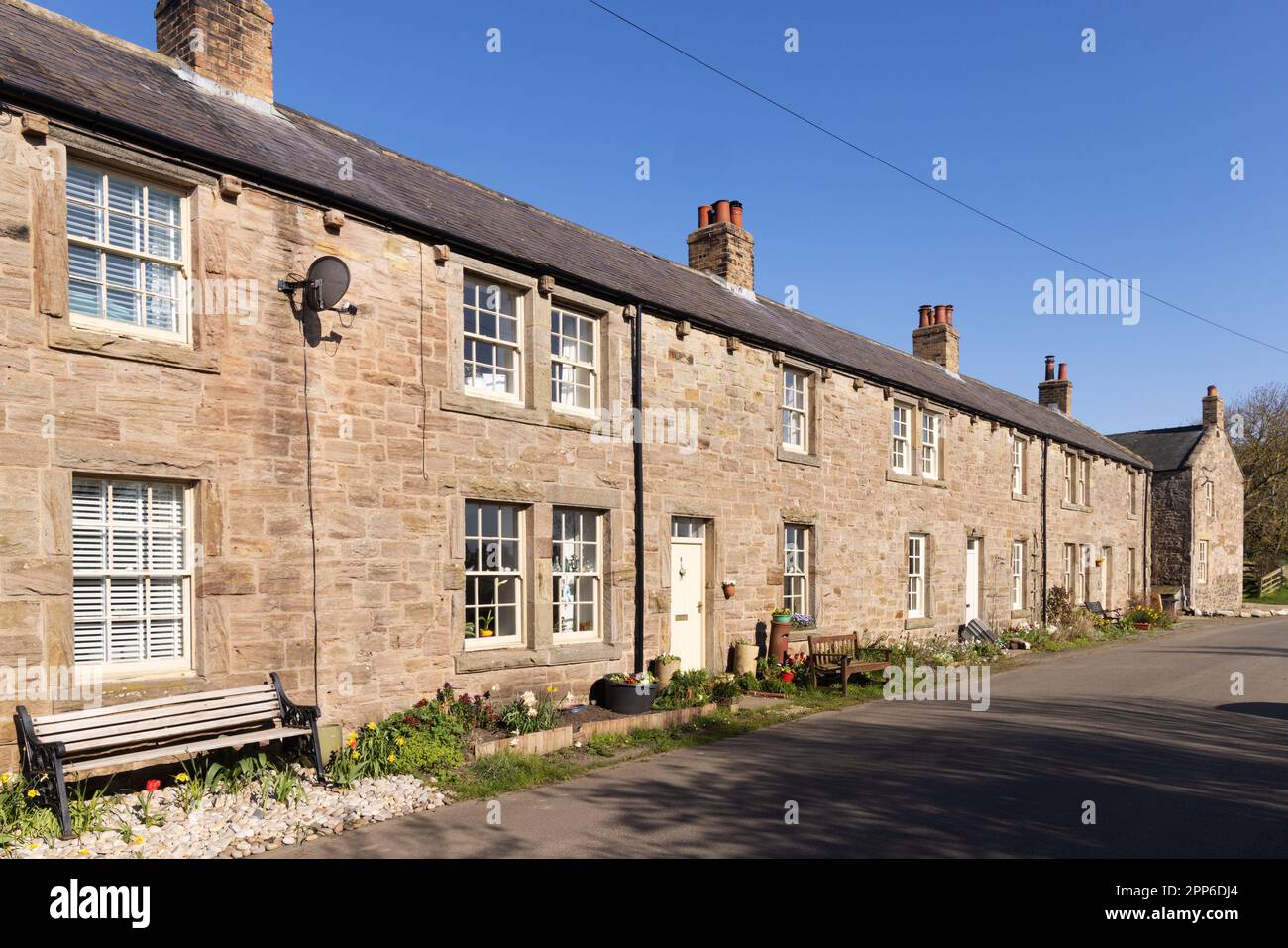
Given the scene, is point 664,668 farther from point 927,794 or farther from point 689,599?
point 927,794

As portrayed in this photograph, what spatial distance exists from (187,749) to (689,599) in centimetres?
746

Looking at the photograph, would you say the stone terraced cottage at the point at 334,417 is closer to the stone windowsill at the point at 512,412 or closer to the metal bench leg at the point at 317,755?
the stone windowsill at the point at 512,412

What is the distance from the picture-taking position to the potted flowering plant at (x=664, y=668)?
12188 mm

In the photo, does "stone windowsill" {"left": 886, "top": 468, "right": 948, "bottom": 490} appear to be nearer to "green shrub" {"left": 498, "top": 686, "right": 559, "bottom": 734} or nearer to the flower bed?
"green shrub" {"left": 498, "top": 686, "right": 559, "bottom": 734}

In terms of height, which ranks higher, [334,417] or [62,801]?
[334,417]

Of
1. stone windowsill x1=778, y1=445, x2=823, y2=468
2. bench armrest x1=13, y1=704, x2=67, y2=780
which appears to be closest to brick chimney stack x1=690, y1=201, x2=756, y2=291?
stone windowsill x1=778, y1=445, x2=823, y2=468

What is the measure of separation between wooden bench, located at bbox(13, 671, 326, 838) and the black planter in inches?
156

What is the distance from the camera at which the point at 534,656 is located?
34.7 ft

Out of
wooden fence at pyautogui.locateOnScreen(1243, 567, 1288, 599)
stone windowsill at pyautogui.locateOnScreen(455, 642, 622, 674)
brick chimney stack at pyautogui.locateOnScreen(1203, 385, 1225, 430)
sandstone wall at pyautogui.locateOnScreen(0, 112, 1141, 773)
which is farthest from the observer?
wooden fence at pyautogui.locateOnScreen(1243, 567, 1288, 599)

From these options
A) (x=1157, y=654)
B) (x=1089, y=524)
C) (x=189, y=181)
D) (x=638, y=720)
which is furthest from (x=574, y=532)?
(x=1089, y=524)

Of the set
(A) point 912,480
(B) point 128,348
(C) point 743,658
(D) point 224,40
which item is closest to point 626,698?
(C) point 743,658

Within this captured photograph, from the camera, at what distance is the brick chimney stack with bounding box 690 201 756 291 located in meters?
17.8
